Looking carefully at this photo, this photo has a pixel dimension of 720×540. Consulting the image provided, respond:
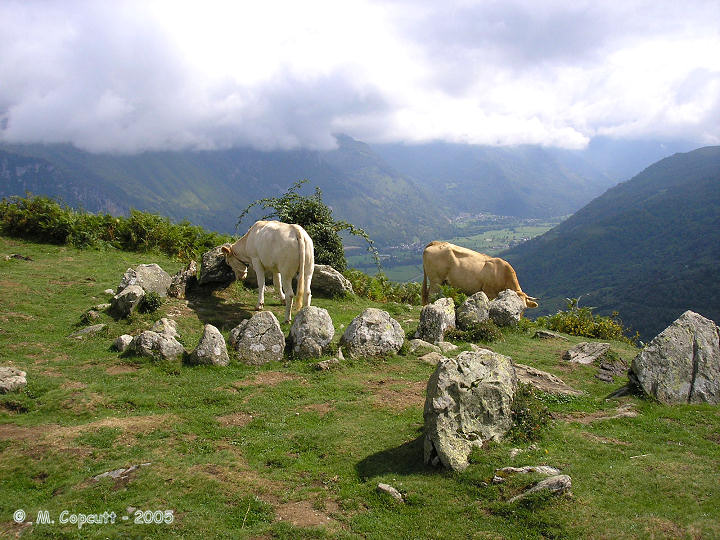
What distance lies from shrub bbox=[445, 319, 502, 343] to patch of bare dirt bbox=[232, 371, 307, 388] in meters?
6.19

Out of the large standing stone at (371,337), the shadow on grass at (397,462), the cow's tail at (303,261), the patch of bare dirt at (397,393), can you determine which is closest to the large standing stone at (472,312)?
the large standing stone at (371,337)

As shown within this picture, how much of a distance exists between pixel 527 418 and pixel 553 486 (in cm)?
216

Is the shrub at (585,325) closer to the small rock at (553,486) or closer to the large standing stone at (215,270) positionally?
the large standing stone at (215,270)

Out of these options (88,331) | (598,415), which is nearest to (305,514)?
(598,415)

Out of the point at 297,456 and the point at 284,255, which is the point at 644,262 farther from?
the point at 297,456

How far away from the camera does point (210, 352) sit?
11.9 m

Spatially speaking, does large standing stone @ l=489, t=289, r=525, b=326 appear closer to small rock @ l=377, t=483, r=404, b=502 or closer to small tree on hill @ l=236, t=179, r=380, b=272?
small tree on hill @ l=236, t=179, r=380, b=272

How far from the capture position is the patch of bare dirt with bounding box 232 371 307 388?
1128cm

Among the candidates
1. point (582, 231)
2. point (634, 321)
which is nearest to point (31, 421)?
point (634, 321)

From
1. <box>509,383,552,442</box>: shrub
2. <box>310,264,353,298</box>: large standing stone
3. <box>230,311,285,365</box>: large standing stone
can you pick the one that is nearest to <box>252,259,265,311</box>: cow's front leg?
<box>310,264,353,298</box>: large standing stone

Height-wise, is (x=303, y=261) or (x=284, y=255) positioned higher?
(x=284, y=255)

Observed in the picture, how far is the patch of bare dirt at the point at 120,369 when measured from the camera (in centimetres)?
1122

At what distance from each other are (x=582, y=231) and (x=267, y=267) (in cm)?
20224

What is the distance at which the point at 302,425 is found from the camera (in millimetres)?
9531
